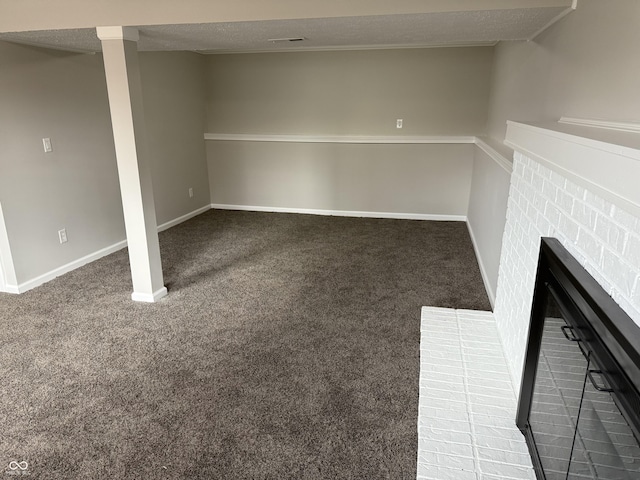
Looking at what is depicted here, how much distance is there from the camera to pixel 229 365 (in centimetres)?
251

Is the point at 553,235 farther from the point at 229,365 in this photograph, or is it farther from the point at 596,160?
the point at 229,365

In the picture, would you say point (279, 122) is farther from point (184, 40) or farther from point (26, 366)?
point (26, 366)

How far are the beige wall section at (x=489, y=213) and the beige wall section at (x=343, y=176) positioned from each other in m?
0.51

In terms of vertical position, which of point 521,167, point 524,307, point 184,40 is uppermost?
point 184,40

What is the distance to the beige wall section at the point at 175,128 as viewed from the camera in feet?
15.6

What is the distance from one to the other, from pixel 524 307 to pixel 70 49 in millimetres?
3945

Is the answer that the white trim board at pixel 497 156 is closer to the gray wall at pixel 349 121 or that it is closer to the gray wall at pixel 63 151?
the gray wall at pixel 349 121

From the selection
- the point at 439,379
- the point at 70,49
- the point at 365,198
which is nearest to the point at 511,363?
the point at 439,379

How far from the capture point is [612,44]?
5.38 feet

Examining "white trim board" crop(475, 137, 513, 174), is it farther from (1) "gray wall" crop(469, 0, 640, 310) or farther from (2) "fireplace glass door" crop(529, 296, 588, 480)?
(2) "fireplace glass door" crop(529, 296, 588, 480)

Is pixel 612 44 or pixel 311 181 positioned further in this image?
pixel 311 181

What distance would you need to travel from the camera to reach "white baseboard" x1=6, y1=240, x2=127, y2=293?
348 centimetres

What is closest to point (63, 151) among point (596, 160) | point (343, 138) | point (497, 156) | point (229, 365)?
point (229, 365)

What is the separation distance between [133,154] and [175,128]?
2.34 metres
